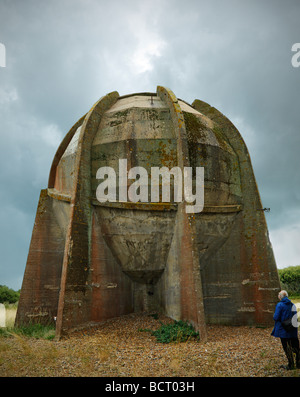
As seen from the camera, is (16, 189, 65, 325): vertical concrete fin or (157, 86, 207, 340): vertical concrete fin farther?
(16, 189, 65, 325): vertical concrete fin

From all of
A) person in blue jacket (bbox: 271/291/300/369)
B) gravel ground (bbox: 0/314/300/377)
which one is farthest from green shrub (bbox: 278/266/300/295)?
person in blue jacket (bbox: 271/291/300/369)

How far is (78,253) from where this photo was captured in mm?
9484

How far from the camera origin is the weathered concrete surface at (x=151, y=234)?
965cm

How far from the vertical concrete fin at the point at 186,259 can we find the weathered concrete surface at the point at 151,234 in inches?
1.3

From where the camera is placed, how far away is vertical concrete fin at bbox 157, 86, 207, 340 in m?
8.66

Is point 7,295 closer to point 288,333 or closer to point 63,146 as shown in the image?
point 63,146

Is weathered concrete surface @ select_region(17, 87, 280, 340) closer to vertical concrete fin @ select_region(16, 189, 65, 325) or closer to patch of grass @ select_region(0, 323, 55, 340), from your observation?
vertical concrete fin @ select_region(16, 189, 65, 325)

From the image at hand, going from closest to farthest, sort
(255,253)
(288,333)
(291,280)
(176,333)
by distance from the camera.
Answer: (288,333) < (176,333) < (255,253) < (291,280)

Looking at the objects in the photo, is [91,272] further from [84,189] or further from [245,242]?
[245,242]

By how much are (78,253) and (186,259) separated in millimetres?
3359

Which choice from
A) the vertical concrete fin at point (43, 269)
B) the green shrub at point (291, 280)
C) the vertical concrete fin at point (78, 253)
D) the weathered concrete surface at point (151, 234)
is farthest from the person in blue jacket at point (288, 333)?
the green shrub at point (291, 280)

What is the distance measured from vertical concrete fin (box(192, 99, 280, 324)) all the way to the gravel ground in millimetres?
2168

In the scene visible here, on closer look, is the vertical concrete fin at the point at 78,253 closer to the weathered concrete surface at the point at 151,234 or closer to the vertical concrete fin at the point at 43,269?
the weathered concrete surface at the point at 151,234

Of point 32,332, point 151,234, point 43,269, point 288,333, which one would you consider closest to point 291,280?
point 151,234
